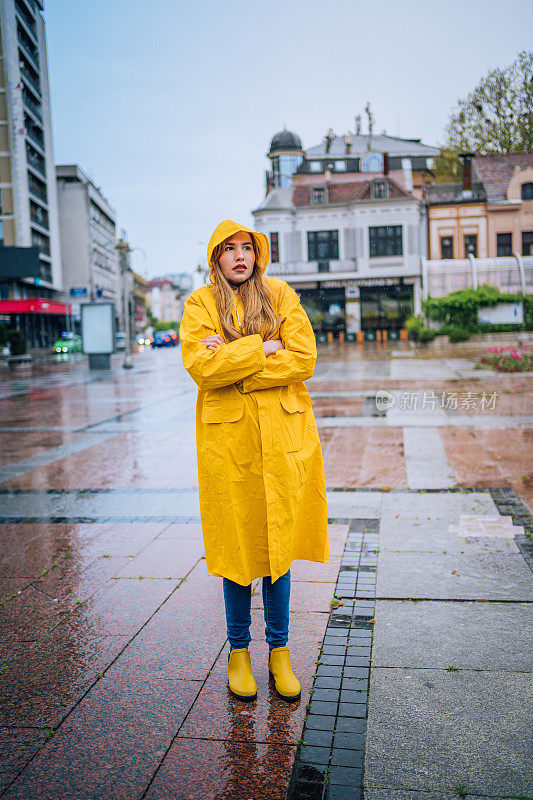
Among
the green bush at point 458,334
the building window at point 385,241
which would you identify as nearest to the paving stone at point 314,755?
the green bush at point 458,334

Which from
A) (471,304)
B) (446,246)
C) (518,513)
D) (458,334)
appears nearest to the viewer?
(518,513)

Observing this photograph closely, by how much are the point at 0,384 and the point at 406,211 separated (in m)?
30.6

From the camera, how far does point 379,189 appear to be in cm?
4522

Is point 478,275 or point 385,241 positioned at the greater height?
point 385,241

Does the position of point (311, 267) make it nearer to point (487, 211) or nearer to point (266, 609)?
point (487, 211)

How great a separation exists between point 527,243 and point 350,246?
11178 mm

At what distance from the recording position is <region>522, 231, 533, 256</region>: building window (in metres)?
42.8

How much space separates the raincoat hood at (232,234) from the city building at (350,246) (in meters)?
42.7

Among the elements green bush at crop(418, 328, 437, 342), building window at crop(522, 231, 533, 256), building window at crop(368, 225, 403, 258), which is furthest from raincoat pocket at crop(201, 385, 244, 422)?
building window at crop(522, 231, 533, 256)

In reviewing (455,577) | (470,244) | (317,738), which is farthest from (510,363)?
(470,244)

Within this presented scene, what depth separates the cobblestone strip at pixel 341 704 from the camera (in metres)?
2.38

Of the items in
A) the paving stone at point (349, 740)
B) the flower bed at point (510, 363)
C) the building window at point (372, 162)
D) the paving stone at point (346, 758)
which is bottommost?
the paving stone at point (346, 758)

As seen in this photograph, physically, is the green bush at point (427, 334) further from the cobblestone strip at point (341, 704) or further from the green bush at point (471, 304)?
the cobblestone strip at point (341, 704)

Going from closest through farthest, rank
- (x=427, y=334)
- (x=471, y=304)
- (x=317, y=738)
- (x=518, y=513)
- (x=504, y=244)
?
(x=317, y=738) < (x=518, y=513) < (x=471, y=304) < (x=427, y=334) < (x=504, y=244)
